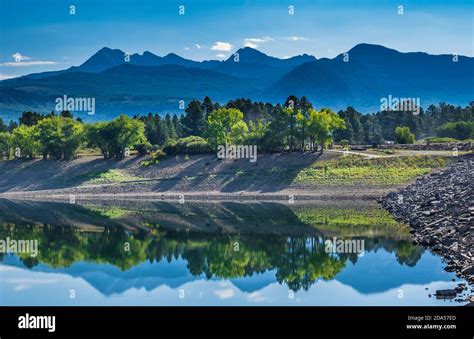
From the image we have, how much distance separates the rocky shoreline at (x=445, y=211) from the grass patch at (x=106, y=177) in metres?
33.0

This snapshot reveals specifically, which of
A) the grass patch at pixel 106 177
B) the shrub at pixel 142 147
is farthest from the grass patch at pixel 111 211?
the shrub at pixel 142 147

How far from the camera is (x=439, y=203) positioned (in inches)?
1937

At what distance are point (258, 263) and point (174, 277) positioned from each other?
17.4 feet

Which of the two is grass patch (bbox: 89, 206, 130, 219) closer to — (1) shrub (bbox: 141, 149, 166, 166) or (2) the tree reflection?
(2) the tree reflection

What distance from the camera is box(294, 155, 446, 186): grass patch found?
7231 cm

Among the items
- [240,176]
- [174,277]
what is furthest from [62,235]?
[240,176]

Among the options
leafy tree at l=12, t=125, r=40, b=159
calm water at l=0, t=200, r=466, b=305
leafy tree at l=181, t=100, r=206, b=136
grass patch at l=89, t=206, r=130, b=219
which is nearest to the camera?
calm water at l=0, t=200, r=466, b=305

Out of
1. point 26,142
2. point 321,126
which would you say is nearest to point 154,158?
point 26,142

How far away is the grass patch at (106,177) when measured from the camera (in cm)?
8262

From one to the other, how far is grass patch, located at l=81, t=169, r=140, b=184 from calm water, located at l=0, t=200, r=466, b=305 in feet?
67.7

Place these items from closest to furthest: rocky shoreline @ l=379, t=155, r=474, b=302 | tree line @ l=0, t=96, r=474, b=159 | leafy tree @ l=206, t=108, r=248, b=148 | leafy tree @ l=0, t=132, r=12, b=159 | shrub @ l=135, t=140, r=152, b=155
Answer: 1. rocky shoreline @ l=379, t=155, r=474, b=302
2. tree line @ l=0, t=96, r=474, b=159
3. leafy tree @ l=206, t=108, r=248, b=148
4. shrub @ l=135, t=140, r=152, b=155
5. leafy tree @ l=0, t=132, r=12, b=159

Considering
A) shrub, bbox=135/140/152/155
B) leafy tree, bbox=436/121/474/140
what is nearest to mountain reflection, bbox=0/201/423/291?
shrub, bbox=135/140/152/155

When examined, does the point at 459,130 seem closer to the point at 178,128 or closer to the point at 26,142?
the point at 178,128

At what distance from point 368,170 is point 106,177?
103ft
